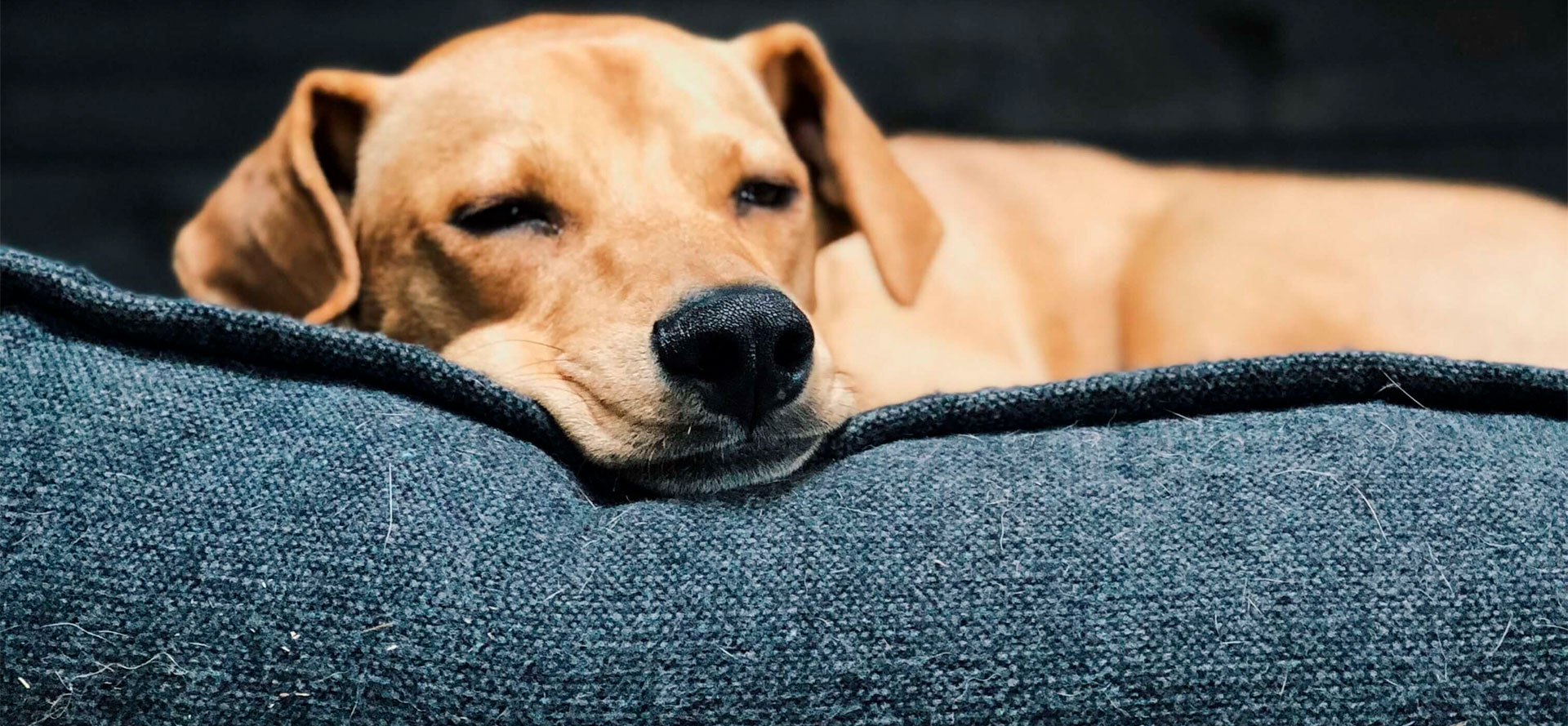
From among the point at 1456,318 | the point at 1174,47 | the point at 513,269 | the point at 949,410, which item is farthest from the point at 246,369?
the point at 1174,47

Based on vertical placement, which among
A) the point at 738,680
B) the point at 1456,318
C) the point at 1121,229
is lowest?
the point at 1121,229

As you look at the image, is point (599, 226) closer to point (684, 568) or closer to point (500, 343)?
point (500, 343)

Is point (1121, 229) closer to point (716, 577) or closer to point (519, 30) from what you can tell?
point (519, 30)

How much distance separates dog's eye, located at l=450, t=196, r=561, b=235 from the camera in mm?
1345

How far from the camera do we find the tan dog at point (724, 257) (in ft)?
3.50

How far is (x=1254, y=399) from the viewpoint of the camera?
1048mm

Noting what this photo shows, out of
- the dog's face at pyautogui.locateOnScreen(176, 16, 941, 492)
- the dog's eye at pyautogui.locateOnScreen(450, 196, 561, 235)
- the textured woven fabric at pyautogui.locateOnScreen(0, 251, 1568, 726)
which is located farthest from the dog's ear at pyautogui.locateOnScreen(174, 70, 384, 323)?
the textured woven fabric at pyautogui.locateOnScreen(0, 251, 1568, 726)

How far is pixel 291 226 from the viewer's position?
4.76 feet

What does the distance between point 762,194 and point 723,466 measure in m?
0.55

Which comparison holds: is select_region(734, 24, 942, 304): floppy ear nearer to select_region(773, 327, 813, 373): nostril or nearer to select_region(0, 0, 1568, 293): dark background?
select_region(773, 327, 813, 373): nostril

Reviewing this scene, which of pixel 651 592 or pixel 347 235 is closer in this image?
pixel 651 592

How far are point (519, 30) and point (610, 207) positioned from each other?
45 centimetres

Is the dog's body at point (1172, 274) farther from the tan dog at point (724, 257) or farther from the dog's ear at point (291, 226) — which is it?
the dog's ear at point (291, 226)

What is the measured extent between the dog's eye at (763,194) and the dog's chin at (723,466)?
495 mm
